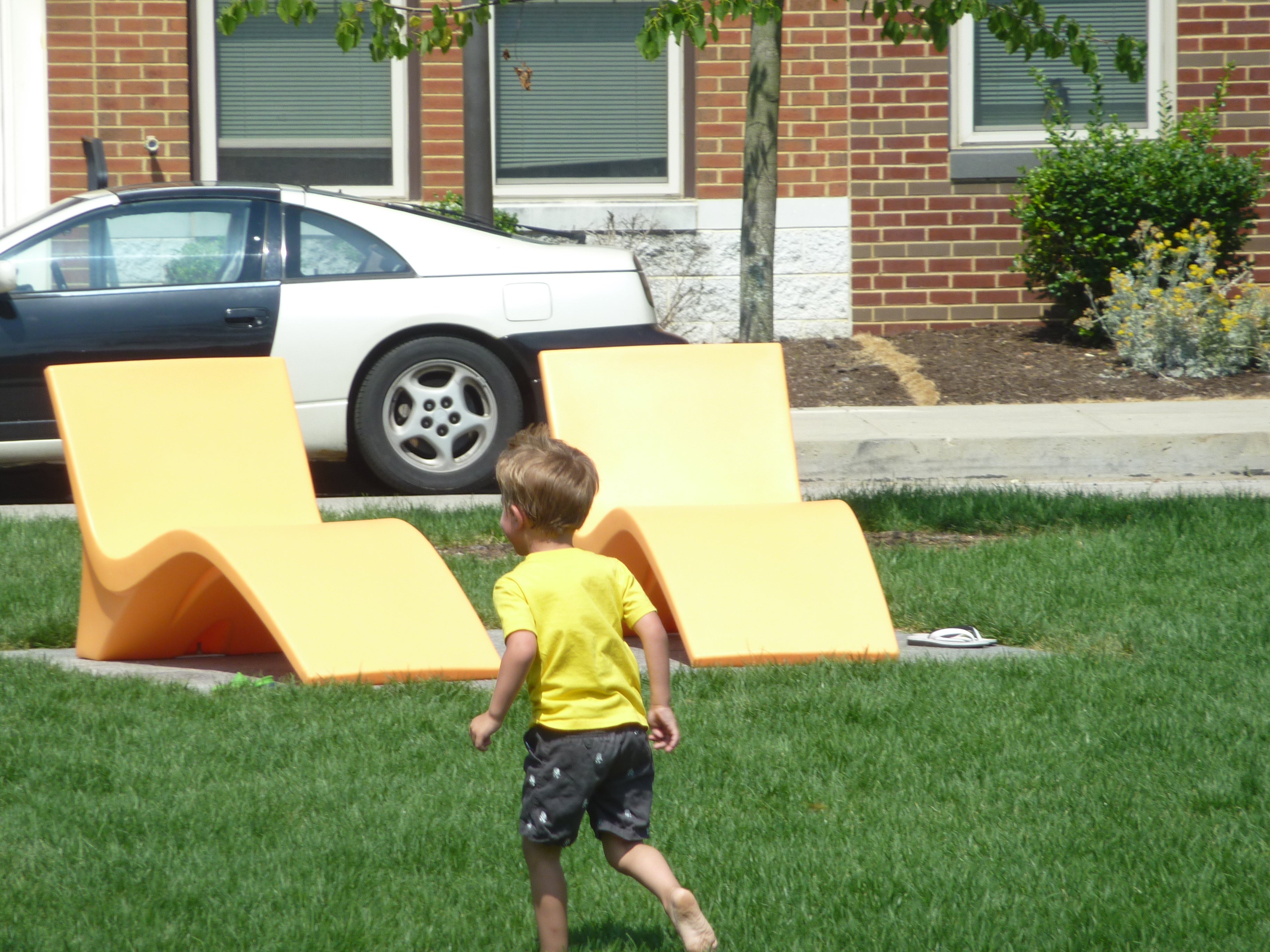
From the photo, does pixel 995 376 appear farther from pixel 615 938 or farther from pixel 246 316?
pixel 615 938

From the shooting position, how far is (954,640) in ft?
17.3

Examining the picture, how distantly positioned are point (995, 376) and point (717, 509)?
241 inches

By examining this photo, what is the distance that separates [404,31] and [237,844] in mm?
10890

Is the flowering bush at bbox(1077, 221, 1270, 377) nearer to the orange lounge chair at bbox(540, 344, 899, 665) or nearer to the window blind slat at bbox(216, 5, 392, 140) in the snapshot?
the orange lounge chair at bbox(540, 344, 899, 665)

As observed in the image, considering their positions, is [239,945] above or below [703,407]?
below

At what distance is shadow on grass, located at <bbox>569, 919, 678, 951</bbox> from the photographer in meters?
2.96

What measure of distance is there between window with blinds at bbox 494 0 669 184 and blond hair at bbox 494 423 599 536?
1047 centimetres

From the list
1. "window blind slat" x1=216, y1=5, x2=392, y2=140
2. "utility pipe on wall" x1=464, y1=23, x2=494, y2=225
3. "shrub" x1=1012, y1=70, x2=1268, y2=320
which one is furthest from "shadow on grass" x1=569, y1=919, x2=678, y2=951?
"window blind slat" x1=216, y1=5, x2=392, y2=140

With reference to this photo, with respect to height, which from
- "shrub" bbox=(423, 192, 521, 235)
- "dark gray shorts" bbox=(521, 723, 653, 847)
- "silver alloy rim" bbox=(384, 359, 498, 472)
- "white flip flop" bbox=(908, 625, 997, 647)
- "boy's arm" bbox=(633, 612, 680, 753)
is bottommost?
"white flip flop" bbox=(908, 625, 997, 647)

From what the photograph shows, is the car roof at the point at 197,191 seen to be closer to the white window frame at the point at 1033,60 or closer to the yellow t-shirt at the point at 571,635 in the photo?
the yellow t-shirt at the point at 571,635

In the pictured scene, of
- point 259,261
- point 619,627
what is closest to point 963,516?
point 259,261

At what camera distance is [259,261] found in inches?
312

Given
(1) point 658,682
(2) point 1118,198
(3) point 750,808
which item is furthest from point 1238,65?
(1) point 658,682

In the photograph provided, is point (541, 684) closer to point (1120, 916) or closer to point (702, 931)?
point (702, 931)
